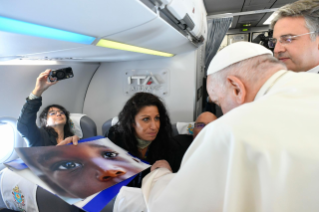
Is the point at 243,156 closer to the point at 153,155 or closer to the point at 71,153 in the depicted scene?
the point at 71,153

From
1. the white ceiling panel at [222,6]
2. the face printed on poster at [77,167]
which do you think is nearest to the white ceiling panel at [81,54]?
the face printed on poster at [77,167]

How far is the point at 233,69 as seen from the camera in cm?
72

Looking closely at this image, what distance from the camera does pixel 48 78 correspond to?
1.36 metres

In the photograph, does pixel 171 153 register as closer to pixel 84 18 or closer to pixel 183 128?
pixel 183 128

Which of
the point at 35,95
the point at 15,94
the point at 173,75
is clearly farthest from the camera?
the point at 173,75

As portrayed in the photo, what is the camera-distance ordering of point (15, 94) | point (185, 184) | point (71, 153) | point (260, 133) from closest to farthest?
1. point (260, 133)
2. point (185, 184)
3. point (71, 153)
4. point (15, 94)

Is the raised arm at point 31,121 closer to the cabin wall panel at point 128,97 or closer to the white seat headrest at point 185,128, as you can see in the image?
the cabin wall panel at point 128,97

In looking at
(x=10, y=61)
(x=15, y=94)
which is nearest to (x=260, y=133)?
(x=15, y=94)

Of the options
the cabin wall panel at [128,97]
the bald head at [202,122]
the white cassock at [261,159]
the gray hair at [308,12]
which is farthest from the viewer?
the cabin wall panel at [128,97]

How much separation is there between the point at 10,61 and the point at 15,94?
0.88 feet

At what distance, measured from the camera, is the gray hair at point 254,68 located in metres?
0.66

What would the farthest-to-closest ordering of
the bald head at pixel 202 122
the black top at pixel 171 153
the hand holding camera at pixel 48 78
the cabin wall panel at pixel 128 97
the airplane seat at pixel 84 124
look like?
1. the cabin wall panel at pixel 128 97
2. the bald head at pixel 202 122
3. the airplane seat at pixel 84 124
4. the black top at pixel 171 153
5. the hand holding camera at pixel 48 78

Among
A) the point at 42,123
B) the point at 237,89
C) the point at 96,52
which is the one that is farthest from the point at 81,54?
the point at 237,89

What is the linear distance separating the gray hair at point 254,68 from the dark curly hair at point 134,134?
3.30 feet
